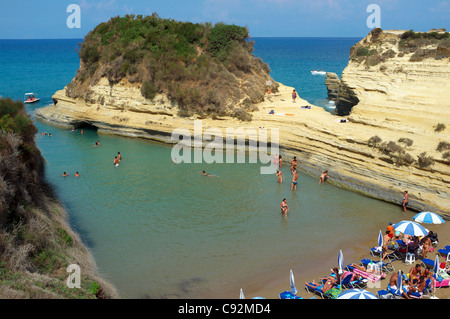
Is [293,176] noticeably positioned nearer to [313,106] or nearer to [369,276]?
[369,276]

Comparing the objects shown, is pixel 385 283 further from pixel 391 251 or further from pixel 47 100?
pixel 47 100

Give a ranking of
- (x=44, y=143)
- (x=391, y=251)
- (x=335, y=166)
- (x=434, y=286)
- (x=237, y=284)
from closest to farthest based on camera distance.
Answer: (x=434, y=286), (x=237, y=284), (x=391, y=251), (x=335, y=166), (x=44, y=143)

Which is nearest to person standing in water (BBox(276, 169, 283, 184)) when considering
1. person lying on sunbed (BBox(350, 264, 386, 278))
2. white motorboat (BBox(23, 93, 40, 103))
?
person lying on sunbed (BBox(350, 264, 386, 278))

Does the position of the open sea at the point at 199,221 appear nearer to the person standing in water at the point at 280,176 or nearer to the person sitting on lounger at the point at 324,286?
the person standing in water at the point at 280,176

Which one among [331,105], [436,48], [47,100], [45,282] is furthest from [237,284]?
[47,100]

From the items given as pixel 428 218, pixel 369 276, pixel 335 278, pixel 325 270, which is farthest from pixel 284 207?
pixel 428 218
